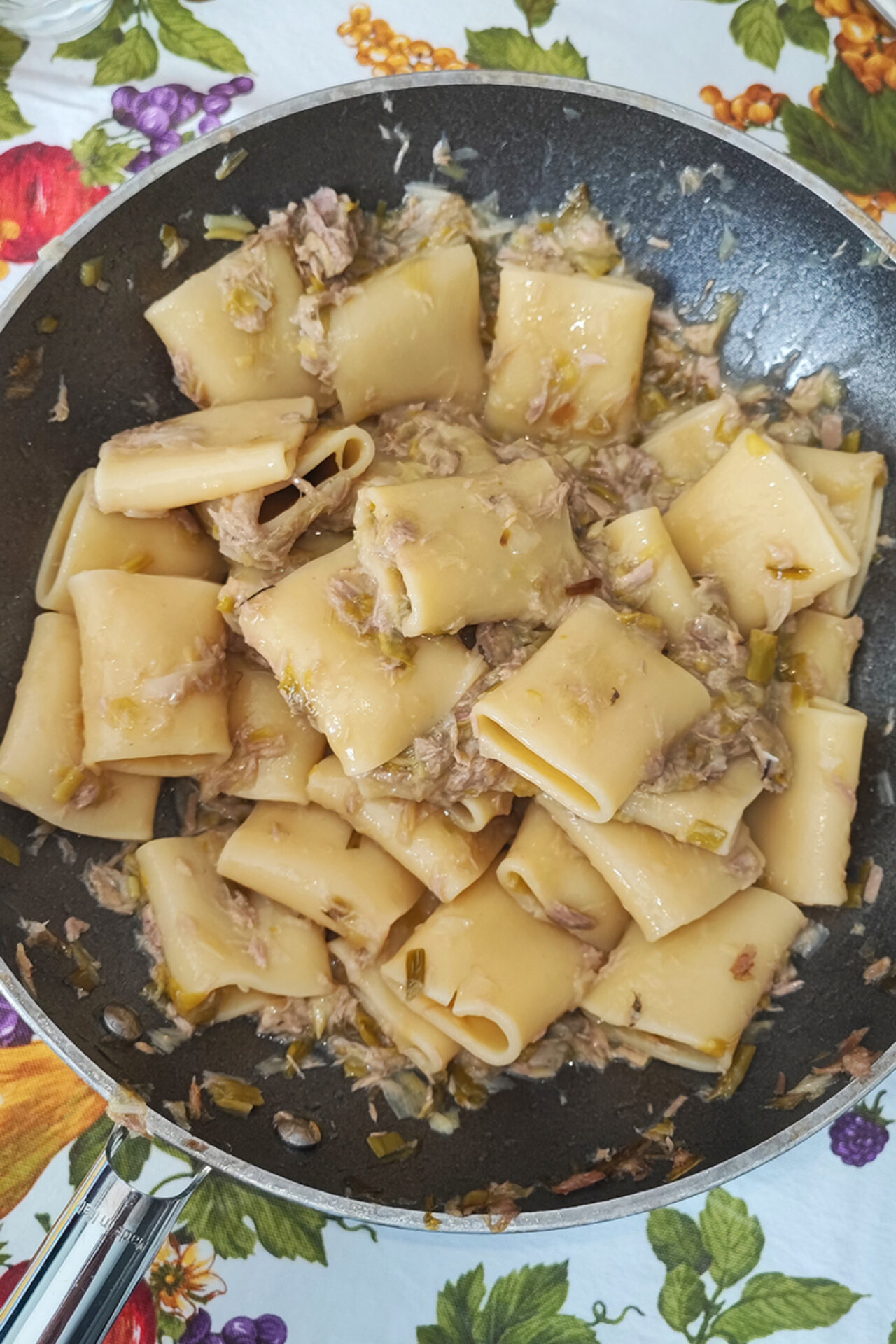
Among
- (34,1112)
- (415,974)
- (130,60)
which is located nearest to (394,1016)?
(415,974)

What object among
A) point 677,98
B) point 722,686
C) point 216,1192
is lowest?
point 216,1192

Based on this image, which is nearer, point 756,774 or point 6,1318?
point 6,1318

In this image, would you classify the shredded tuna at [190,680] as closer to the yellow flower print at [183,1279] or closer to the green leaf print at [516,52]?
the yellow flower print at [183,1279]

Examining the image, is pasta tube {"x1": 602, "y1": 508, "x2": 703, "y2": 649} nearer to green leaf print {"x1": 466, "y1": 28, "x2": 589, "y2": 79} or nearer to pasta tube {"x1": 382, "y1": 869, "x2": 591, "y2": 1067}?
pasta tube {"x1": 382, "y1": 869, "x2": 591, "y2": 1067}

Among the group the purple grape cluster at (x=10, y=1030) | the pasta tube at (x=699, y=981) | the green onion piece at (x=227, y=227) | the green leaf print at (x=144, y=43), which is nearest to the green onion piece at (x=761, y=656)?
the pasta tube at (x=699, y=981)

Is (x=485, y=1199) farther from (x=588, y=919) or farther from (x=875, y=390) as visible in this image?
(x=875, y=390)

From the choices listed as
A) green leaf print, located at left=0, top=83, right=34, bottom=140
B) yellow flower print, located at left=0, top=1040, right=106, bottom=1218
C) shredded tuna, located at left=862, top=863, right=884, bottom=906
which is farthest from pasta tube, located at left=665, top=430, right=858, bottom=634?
green leaf print, located at left=0, top=83, right=34, bottom=140

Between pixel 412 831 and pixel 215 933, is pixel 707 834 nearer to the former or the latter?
pixel 412 831

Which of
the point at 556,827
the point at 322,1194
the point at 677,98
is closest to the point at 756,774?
the point at 556,827
